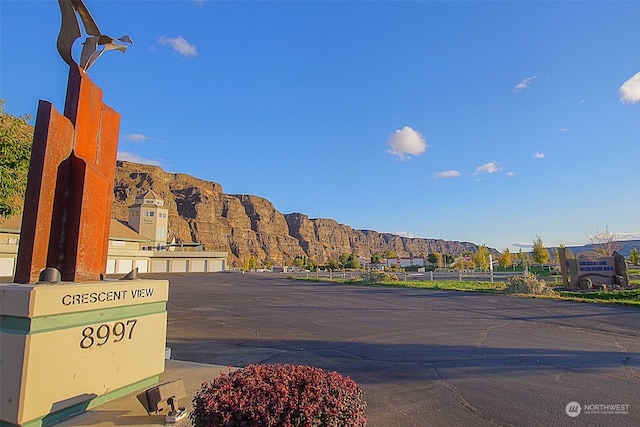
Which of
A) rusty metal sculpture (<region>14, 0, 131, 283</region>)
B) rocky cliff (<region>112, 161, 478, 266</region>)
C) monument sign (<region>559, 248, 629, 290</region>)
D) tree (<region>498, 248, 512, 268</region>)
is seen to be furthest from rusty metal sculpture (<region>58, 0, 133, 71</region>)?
rocky cliff (<region>112, 161, 478, 266</region>)

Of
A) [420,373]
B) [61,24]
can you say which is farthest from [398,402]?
[61,24]

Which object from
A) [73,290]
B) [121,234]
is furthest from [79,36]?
[121,234]

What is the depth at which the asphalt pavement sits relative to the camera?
4.33 meters

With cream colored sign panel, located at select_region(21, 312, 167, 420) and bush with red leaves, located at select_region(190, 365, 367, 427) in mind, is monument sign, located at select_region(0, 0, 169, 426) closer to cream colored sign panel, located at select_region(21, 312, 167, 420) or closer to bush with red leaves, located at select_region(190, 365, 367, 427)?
cream colored sign panel, located at select_region(21, 312, 167, 420)

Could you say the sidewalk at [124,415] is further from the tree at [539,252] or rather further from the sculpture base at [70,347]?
the tree at [539,252]

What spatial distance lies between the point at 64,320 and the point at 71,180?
1761mm

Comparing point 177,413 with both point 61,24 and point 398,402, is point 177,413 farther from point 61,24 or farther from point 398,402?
point 61,24

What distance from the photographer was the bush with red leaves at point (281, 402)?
2.43m

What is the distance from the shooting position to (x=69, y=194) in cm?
434

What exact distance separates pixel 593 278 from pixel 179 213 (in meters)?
167

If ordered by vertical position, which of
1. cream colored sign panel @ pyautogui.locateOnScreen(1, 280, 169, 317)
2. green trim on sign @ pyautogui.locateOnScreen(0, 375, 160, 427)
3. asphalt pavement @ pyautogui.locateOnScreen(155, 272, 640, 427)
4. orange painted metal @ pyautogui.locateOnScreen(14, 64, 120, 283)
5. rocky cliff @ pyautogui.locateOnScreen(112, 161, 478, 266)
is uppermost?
rocky cliff @ pyautogui.locateOnScreen(112, 161, 478, 266)

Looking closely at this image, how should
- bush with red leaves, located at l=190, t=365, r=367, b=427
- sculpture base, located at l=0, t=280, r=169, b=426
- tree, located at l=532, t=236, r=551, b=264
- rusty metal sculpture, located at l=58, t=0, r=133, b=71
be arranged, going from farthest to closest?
tree, located at l=532, t=236, r=551, b=264, rusty metal sculpture, located at l=58, t=0, r=133, b=71, sculpture base, located at l=0, t=280, r=169, b=426, bush with red leaves, located at l=190, t=365, r=367, b=427

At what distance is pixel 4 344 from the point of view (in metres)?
3.14

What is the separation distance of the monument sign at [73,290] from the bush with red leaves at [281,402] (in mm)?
1649
